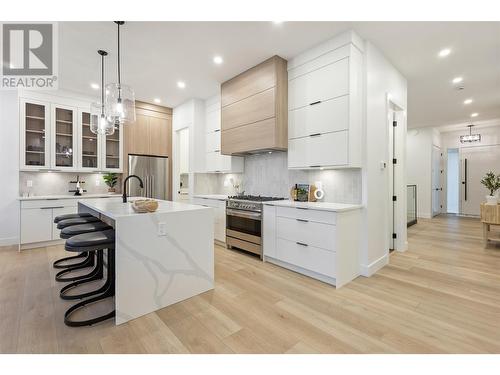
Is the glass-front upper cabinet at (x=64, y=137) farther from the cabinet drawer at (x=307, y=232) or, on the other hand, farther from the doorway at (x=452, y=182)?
the doorway at (x=452, y=182)

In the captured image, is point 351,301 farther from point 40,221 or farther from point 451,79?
point 40,221

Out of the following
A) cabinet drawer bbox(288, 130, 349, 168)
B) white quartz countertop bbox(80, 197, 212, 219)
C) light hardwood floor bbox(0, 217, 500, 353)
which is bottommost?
light hardwood floor bbox(0, 217, 500, 353)

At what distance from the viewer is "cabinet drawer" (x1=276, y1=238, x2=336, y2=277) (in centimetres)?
261

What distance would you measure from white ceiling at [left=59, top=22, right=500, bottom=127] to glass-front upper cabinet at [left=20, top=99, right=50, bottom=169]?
0.63 meters

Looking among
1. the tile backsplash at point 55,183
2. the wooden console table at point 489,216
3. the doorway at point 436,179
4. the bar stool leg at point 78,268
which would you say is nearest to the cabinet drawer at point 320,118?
the bar stool leg at point 78,268

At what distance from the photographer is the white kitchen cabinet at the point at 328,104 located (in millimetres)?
2771

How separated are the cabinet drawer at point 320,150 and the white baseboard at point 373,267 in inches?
50.4

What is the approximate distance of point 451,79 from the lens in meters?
4.02

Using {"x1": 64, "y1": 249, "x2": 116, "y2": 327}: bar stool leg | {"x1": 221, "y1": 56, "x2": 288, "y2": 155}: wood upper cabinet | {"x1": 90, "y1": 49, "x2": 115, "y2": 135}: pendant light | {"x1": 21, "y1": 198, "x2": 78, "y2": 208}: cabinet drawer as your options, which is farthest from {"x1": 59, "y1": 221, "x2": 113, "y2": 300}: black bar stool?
{"x1": 221, "y1": 56, "x2": 288, "y2": 155}: wood upper cabinet

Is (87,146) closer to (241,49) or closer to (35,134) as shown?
(35,134)

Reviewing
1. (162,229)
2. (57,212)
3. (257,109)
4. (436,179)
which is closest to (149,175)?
(57,212)

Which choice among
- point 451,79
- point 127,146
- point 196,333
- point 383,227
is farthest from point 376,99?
point 127,146

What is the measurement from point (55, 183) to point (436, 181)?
10.2 meters

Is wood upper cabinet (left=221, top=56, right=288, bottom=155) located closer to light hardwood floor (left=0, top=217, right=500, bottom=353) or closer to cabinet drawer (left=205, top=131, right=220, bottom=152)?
cabinet drawer (left=205, top=131, right=220, bottom=152)
